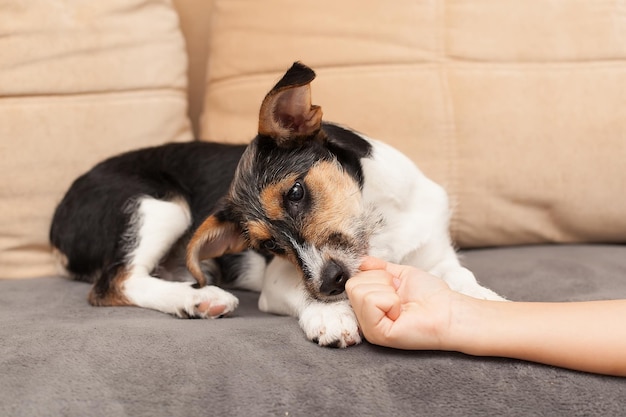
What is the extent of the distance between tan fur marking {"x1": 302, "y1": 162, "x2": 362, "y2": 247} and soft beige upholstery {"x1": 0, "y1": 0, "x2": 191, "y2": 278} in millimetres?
1228

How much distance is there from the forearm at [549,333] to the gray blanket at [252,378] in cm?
3

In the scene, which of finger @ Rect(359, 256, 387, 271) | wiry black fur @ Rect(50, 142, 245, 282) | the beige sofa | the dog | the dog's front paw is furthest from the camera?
the beige sofa

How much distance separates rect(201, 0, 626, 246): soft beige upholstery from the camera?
2.76 m

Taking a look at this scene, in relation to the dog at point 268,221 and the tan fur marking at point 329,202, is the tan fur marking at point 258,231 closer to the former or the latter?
the dog at point 268,221

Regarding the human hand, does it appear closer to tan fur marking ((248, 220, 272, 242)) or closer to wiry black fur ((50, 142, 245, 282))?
tan fur marking ((248, 220, 272, 242))

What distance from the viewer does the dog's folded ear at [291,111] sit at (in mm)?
1937

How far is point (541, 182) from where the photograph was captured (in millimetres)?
2805

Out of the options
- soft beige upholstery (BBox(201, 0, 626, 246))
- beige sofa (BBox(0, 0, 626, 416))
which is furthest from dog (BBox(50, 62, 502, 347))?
soft beige upholstery (BBox(201, 0, 626, 246))

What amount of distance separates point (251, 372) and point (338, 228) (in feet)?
2.07

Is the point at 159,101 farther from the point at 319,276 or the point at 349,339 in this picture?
the point at 349,339

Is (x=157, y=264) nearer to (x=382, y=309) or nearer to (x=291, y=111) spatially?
(x=291, y=111)

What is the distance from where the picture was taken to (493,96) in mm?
2816

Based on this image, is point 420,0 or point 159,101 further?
point 159,101

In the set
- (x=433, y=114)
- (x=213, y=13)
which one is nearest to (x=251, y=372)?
(x=433, y=114)
